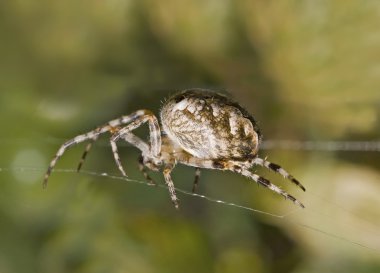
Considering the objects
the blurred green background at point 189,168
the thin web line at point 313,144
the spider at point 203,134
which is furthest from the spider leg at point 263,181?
the thin web line at point 313,144

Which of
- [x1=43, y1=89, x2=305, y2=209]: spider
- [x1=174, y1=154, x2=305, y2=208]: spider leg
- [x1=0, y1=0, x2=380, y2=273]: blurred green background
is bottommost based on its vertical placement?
[x1=174, y1=154, x2=305, y2=208]: spider leg

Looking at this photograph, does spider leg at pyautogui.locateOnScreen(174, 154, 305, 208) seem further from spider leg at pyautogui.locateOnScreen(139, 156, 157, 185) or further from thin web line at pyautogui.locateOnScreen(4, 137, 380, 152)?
thin web line at pyautogui.locateOnScreen(4, 137, 380, 152)

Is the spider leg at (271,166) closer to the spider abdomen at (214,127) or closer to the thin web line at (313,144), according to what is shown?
the spider abdomen at (214,127)

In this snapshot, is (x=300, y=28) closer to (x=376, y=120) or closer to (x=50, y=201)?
(x=376, y=120)

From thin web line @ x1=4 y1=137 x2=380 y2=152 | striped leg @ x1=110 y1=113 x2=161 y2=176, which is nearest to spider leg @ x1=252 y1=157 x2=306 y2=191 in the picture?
striped leg @ x1=110 y1=113 x2=161 y2=176

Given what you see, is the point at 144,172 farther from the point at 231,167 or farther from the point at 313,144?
the point at 313,144

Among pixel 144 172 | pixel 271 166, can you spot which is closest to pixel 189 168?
pixel 144 172

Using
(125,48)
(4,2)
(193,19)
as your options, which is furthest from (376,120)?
(4,2)
